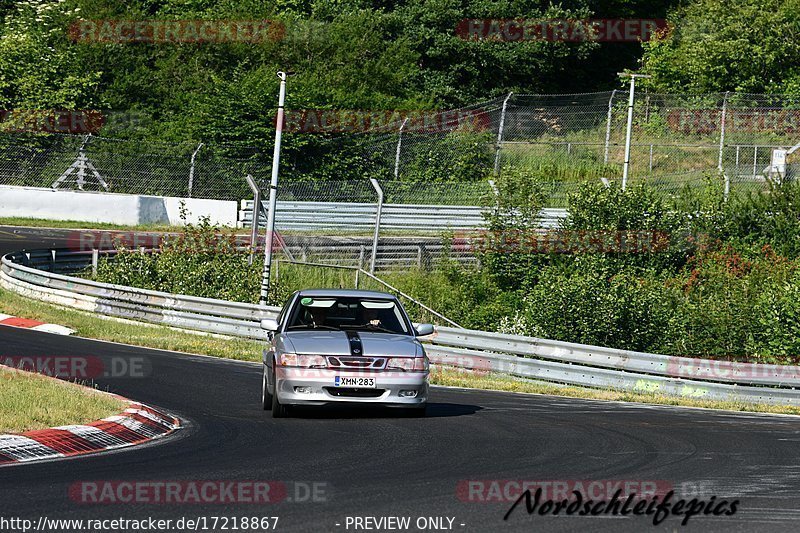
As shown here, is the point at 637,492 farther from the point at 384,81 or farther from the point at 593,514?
the point at 384,81

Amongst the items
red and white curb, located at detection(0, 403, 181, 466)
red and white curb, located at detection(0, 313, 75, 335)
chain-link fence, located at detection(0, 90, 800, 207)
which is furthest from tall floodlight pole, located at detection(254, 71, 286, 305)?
red and white curb, located at detection(0, 403, 181, 466)

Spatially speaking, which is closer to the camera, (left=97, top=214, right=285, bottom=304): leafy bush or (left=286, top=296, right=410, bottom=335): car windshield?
(left=286, top=296, right=410, bottom=335): car windshield

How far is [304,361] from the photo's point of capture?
12727 mm

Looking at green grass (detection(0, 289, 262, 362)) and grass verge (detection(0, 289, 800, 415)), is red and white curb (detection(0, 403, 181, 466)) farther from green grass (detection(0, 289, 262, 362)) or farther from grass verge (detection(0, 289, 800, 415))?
green grass (detection(0, 289, 262, 362))

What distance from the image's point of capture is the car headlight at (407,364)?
42.1 feet

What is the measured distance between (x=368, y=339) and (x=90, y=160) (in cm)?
2943

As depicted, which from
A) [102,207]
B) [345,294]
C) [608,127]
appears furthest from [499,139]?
[345,294]

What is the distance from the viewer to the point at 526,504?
26.5 ft

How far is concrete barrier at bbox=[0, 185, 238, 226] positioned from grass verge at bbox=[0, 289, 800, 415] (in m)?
11.2

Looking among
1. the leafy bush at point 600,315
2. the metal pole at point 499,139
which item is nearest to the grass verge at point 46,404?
the leafy bush at point 600,315

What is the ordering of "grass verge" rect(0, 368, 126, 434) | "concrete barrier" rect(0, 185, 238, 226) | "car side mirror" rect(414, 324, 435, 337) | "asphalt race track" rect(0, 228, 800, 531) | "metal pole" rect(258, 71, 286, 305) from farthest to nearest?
"concrete barrier" rect(0, 185, 238, 226) < "metal pole" rect(258, 71, 286, 305) < "car side mirror" rect(414, 324, 435, 337) < "grass verge" rect(0, 368, 126, 434) < "asphalt race track" rect(0, 228, 800, 531)

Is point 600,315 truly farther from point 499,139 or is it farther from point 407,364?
point 499,139

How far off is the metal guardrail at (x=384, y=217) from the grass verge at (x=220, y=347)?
8.90m

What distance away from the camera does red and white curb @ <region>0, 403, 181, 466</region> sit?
959 centimetres
